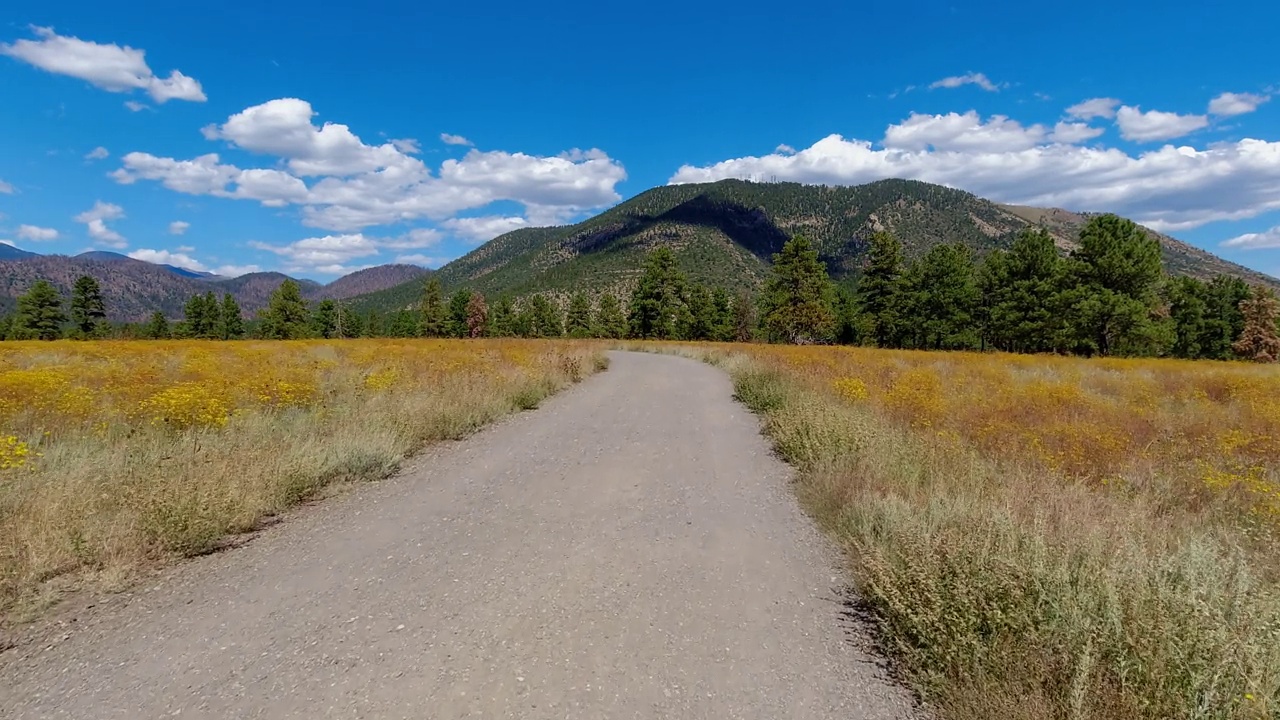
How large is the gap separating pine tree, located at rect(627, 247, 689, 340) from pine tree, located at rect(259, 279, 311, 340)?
45975mm

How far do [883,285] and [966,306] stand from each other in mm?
8063

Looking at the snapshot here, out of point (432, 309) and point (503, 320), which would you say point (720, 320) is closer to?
point (503, 320)

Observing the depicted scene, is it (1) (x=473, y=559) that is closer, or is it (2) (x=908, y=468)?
(1) (x=473, y=559)

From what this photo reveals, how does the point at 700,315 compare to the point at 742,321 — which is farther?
the point at 742,321

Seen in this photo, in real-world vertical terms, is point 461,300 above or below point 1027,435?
above

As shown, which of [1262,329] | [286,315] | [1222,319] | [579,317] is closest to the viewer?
[1262,329]

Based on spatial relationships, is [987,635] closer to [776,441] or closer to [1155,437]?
[776,441]

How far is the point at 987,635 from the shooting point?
3.27 meters

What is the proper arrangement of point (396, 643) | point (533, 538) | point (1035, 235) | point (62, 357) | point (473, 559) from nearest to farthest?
1. point (396, 643)
2. point (473, 559)
3. point (533, 538)
4. point (62, 357)
5. point (1035, 235)

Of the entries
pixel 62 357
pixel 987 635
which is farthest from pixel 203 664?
pixel 62 357

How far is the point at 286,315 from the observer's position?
73375 mm

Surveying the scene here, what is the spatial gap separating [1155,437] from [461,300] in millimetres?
87181

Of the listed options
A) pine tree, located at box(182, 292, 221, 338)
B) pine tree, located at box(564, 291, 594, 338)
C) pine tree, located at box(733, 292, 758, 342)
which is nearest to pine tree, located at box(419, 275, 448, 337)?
pine tree, located at box(564, 291, 594, 338)

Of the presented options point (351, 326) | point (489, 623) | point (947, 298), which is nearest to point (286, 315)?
point (351, 326)
